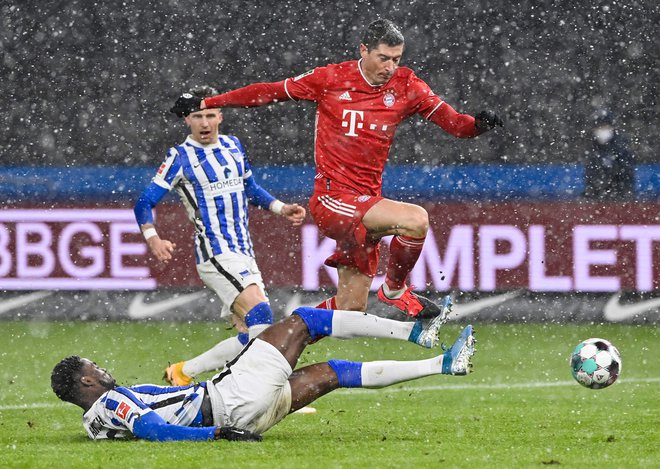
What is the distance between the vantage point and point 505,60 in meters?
14.4

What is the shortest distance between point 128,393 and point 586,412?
2697 millimetres

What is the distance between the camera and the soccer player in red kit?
7.62m

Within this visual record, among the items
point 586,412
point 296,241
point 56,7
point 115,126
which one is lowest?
point 586,412

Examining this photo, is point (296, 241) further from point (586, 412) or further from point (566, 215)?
point (586, 412)

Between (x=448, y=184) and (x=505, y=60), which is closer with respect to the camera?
(x=448, y=184)

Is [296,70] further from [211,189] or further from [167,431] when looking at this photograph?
[167,431]

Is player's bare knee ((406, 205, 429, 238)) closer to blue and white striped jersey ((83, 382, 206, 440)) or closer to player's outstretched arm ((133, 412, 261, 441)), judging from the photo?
blue and white striped jersey ((83, 382, 206, 440))

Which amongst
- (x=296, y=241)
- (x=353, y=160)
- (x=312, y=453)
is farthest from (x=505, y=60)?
Result: (x=312, y=453)

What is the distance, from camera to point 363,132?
7.79 metres

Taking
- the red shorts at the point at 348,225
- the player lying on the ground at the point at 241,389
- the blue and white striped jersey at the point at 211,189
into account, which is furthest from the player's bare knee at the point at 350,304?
the player lying on the ground at the point at 241,389

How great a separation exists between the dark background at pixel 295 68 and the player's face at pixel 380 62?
6.24m

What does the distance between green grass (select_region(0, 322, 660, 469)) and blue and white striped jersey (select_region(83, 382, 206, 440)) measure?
0.38ft

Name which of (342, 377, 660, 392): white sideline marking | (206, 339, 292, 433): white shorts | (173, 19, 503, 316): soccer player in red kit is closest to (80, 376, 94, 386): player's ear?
(206, 339, 292, 433): white shorts

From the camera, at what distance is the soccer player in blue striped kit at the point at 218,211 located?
840 cm
